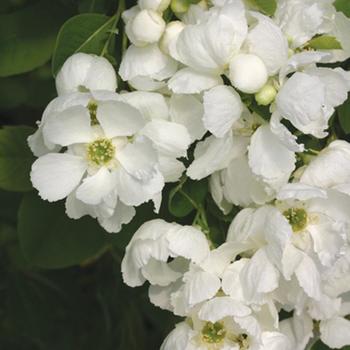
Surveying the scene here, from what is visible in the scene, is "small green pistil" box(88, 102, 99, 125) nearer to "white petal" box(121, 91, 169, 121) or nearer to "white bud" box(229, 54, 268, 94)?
"white petal" box(121, 91, 169, 121)

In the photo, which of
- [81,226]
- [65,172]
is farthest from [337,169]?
[81,226]

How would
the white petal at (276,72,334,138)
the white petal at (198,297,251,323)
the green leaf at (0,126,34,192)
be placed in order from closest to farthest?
the white petal at (276,72,334,138) < the white petal at (198,297,251,323) < the green leaf at (0,126,34,192)

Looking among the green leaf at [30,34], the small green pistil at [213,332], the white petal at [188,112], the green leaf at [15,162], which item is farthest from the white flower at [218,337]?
the green leaf at [30,34]

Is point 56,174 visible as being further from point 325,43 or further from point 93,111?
point 325,43

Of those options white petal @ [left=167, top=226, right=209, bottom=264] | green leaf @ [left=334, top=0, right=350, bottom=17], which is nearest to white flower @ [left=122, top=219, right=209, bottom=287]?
white petal @ [left=167, top=226, right=209, bottom=264]

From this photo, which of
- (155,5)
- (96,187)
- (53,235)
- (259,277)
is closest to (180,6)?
(155,5)

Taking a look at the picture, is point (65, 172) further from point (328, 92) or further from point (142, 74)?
point (328, 92)

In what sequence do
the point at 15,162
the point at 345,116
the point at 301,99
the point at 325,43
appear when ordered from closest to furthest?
the point at 301,99
the point at 325,43
the point at 345,116
the point at 15,162
